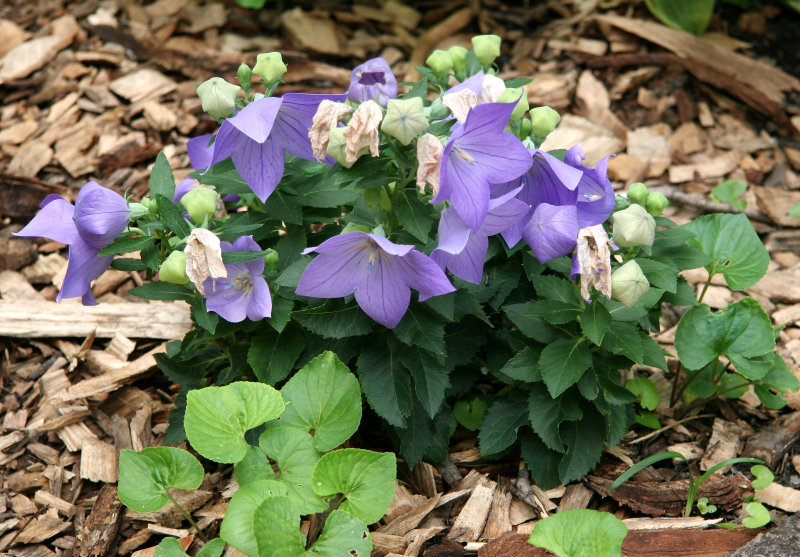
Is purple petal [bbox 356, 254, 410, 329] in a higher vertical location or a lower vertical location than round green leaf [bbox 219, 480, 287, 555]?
higher

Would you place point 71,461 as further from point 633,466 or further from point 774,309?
point 774,309

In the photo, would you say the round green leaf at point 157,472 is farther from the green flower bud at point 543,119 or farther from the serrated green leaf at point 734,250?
the serrated green leaf at point 734,250

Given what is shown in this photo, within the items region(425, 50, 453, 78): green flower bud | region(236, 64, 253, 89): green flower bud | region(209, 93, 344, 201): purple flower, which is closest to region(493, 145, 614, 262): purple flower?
region(425, 50, 453, 78): green flower bud

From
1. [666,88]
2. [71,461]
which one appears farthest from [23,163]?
[666,88]

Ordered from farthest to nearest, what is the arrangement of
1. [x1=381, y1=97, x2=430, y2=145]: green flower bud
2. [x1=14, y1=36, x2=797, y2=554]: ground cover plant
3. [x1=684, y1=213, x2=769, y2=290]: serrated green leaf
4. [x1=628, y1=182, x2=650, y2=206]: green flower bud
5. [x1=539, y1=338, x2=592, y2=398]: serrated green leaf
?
[x1=684, y1=213, x2=769, y2=290]: serrated green leaf, [x1=628, y1=182, x2=650, y2=206]: green flower bud, [x1=539, y1=338, x2=592, y2=398]: serrated green leaf, [x1=14, y1=36, x2=797, y2=554]: ground cover plant, [x1=381, y1=97, x2=430, y2=145]: green flower bud

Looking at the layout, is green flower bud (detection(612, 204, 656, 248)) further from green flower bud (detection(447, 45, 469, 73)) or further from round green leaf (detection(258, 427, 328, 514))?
round green leaf (detection(258, 427, 328, 514))

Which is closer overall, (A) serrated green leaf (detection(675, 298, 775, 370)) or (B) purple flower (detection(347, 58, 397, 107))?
(B) purple flower (detection(347, 58, 397, 107))
